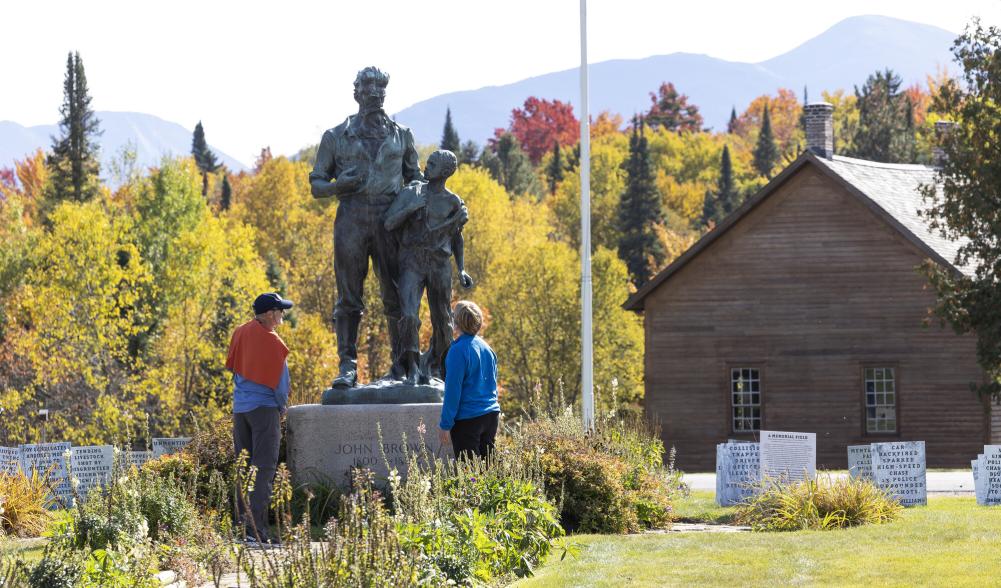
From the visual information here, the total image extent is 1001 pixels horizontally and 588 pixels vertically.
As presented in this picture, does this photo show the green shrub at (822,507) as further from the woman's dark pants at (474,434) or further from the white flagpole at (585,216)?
the white flagpole at (585,216)

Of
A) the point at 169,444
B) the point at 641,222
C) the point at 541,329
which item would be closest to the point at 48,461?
the point at 169,444

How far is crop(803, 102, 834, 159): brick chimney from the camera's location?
39.4 metres

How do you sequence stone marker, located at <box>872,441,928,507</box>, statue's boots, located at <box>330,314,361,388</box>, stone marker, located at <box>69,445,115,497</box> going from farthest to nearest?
1. stone marker, located at <box>69,445,115,497</box>
2. stone marker, located at <box>872,441,928,507</box>
3. statue's boots, located at <box>330,314,361,388</box>

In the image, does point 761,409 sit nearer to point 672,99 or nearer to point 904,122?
point 904,122

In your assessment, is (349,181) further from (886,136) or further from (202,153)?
(202,153)

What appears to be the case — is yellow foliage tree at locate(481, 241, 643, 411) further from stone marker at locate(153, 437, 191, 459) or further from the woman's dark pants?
the woman's dark pants

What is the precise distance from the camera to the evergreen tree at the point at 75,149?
6325 cm

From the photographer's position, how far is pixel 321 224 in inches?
2280

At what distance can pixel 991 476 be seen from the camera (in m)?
16.2

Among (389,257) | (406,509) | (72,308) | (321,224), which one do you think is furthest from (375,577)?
(321,224)

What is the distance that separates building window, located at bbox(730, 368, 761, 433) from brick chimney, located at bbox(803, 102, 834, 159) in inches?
233

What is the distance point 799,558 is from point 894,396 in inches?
1049

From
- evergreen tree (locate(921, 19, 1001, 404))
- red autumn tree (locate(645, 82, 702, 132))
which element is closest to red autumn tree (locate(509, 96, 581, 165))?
red autumn tree (locate(645, 82, 702, 132))

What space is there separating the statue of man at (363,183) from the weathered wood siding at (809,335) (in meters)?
23.0
